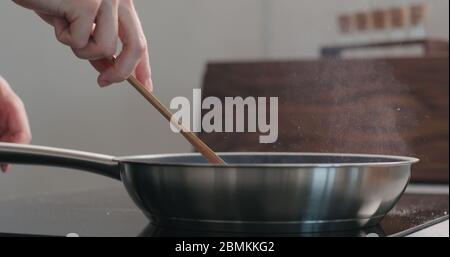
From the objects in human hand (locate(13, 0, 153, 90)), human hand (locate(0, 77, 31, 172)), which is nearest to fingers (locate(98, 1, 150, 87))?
human hand (locate(13, 0, 153, 90))

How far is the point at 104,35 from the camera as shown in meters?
0.48

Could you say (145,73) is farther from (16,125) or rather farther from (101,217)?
(16,125)

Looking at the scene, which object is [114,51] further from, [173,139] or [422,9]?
[422,9]

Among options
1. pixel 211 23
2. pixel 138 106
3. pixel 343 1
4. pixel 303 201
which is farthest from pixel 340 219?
pixel 343 1

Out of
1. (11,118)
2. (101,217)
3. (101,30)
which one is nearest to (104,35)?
(101,30)

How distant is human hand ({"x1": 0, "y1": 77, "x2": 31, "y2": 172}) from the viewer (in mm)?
781

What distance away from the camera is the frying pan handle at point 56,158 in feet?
1.65

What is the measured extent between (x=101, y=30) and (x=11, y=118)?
34 centimetres

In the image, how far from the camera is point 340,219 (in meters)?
0.46

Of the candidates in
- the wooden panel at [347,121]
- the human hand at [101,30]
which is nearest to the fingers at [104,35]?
the human hand at [101,30]

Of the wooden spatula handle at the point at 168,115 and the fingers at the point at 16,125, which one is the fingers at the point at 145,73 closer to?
the wooden spatula handle at the point at 168,115

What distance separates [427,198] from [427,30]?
1399 millimetres

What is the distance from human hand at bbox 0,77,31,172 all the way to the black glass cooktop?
108 mm

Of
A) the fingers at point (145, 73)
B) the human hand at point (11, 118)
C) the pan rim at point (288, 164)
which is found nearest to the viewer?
the pan rim at point (288, 164)
